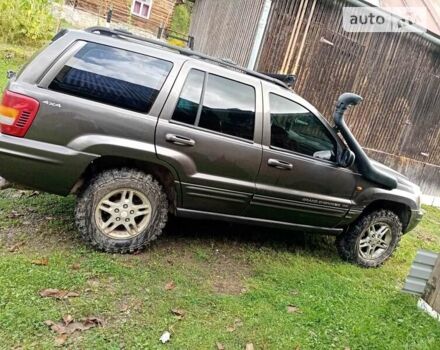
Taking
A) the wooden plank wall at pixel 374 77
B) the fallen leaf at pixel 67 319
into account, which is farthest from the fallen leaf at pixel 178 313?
the wooden plank wall at pixel 374 77

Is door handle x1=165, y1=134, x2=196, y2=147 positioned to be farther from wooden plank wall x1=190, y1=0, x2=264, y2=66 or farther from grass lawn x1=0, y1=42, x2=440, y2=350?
wooden plank wall x1=190, y1=0, x2=264, y2=66

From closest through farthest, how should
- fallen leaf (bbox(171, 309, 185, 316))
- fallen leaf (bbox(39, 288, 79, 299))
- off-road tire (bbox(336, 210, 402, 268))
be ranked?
fallen leaf (bbox(39, 288, 79, 299)) → fallen leaf (bbox(171, 309, 185, 316)) → off-road tire (bbox(336, 210, 402, 268))

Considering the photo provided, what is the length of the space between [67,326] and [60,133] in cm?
152

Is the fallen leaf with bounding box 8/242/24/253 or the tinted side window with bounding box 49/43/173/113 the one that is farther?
the fallen leaf with bounding box 8/242/24/253

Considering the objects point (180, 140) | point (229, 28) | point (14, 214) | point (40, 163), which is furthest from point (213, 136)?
point (229, 28)

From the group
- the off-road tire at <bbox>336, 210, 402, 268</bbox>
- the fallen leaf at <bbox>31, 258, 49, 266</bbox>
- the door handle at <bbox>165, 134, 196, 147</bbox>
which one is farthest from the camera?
the off-road tire at <bbox>336, 210, 402, 268</bbox>

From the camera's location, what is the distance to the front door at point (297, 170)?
4.09 meters

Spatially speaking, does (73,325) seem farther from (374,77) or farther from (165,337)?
(374,77)

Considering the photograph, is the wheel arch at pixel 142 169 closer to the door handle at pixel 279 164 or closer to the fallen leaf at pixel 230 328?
the door handle at pixel 279 164

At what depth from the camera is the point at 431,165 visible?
11.8 metres

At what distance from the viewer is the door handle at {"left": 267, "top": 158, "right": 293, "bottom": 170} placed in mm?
4039

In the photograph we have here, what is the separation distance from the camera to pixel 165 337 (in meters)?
2.86

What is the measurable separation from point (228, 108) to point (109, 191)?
53.5 inches

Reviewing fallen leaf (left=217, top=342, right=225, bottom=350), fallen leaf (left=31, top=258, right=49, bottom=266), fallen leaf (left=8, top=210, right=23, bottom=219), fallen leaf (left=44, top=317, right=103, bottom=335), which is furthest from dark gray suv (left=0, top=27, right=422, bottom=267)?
fallen leaf (left=217, top=342, right=225, bottom=350)
